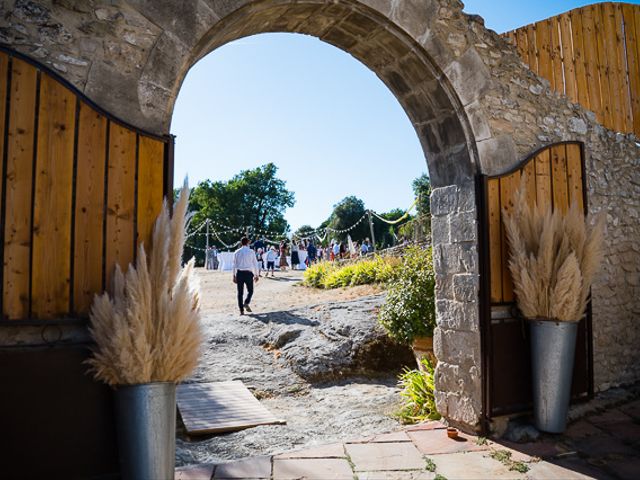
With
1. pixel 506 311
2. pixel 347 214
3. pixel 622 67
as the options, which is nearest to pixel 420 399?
pixel 506 311

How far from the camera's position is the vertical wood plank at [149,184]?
246cm

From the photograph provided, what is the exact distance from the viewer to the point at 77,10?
7.80 feet

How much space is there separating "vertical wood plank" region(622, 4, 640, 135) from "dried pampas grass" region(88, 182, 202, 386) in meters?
4.98

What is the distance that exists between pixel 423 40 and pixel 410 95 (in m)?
0.51

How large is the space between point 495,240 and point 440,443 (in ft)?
5.11

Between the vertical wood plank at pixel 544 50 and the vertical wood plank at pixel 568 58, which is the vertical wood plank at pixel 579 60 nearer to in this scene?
the vertical wood plank at pixel 568 58

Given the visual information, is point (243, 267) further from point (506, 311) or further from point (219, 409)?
point (506, 311)

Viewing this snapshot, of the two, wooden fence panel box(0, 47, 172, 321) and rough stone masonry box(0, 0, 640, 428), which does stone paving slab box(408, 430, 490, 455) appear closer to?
rough stone masonry box(0, 0, 640, 428)

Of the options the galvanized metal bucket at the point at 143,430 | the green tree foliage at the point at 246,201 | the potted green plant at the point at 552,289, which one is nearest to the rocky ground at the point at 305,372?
the galvanized metal bucket at the point at 143,430

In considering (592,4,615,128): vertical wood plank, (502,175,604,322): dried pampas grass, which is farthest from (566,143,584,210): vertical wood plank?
(592,4,615,128): vertical wood plank

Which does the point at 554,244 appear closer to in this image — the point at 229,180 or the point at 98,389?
the point at 98,389

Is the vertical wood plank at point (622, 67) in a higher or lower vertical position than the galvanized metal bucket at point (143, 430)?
higher

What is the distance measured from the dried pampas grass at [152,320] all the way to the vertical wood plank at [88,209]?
12 cm

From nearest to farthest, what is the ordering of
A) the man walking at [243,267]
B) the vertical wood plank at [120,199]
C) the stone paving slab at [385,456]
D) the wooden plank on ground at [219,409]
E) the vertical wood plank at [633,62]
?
the vertical wood plank at [120,199], the stone paving slab at [385,456], the wooden plank on ground at [219,409], the vertical wood plank at [633,62], the man walking at [243,267]
